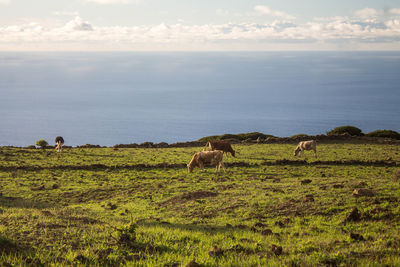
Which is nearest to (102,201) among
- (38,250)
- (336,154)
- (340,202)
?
(38,250)

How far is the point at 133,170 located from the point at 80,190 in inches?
334

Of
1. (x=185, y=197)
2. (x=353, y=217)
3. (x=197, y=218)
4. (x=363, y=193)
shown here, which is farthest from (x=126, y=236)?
(x=363, y=193)

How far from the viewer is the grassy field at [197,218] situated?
29.2 feet

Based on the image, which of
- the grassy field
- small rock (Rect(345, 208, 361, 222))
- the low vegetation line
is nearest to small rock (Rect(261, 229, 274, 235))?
the grassy field

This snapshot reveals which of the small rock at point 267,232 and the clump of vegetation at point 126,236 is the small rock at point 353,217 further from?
the clump of vegetation at point 126,236

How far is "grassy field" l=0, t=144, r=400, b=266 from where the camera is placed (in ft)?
29.2

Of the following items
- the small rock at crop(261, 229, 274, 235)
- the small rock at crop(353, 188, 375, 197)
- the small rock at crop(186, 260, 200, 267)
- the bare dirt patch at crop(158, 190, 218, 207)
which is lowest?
the bare dirt patch at crop(158, 190, 218, 207)

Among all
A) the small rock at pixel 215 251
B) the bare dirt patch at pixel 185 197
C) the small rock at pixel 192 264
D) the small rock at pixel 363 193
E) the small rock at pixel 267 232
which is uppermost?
the small rock at pixel 363 193

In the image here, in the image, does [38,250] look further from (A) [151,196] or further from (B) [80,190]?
(B) [80,190]

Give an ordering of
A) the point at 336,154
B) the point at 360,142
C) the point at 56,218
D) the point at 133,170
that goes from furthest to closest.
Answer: the point at 360,142 < the point at 336,154 < the point at 133,170 < the point at 56,218

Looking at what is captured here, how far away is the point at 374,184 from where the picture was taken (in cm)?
1755

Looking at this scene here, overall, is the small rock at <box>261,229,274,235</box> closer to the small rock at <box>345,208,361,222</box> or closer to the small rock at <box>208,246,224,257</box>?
the small rock at <box>208,246,224,257</box>

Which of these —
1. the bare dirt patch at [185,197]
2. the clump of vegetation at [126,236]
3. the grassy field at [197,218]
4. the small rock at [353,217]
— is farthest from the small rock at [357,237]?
the bare dirt patch at [185,197]

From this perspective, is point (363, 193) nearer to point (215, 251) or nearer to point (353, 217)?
point (353, 217)
